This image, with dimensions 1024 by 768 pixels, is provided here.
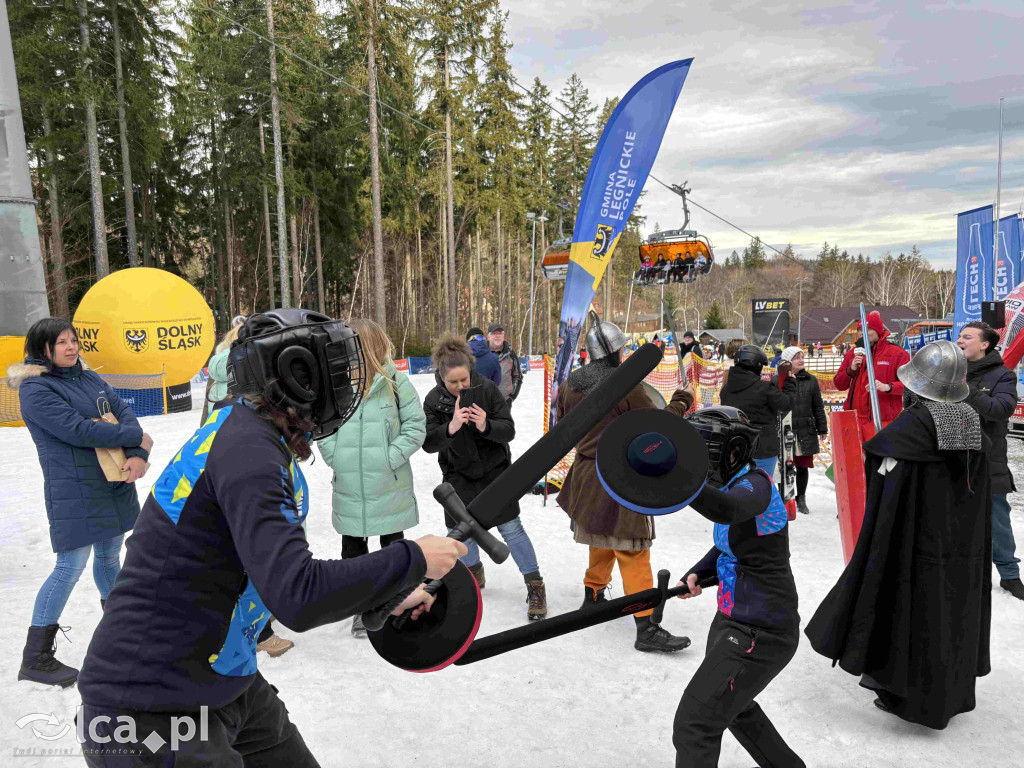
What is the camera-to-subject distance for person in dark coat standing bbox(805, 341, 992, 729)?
9.78 ft

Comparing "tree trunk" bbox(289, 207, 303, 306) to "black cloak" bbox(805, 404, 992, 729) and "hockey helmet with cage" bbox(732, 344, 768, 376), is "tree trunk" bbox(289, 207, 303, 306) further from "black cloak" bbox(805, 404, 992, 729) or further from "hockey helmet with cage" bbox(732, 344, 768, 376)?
"black cloak" bbox(805, 404, 992, 729)

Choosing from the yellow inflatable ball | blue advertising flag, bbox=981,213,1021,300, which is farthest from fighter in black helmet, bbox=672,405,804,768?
the yellow inflatable ball

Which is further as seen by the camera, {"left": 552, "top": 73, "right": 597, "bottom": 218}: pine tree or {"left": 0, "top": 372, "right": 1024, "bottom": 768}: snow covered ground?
{"left": 552, "top": 73, "right": 597, "bottom": 218}: pine tree

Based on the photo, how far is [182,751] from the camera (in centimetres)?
142

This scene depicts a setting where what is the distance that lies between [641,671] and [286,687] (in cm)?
202

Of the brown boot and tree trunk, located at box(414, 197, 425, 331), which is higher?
A: tree trunk, located at box(414, 197, 425, 331)

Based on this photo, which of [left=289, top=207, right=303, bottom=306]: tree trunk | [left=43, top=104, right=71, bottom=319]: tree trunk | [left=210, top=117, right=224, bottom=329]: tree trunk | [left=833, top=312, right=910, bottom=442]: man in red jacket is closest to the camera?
[left=833, top=312, right=910, bottom=442]: man in red jacket

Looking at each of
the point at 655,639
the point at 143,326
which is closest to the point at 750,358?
the point at 655,639

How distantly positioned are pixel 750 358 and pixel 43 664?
6.02 metres

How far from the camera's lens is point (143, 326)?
12.7 meters

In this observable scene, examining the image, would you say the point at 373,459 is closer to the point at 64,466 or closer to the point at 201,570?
the point at 64,466

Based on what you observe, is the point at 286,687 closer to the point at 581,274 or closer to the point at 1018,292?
the point at 581,274

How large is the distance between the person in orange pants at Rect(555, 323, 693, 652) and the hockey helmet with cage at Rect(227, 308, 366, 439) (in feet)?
7.68

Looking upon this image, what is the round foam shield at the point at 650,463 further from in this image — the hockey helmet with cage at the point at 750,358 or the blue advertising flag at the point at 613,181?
the blue advertising flag at the point at 613,181
